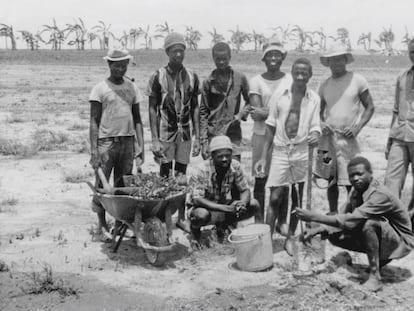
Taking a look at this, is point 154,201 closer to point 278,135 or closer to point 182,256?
point 182,256

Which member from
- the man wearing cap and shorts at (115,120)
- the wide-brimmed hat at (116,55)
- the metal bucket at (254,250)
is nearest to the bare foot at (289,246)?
the metal bucket at (254,250)

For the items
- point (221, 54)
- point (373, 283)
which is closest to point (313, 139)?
point (221, 54)

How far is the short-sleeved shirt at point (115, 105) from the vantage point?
18.9 ft

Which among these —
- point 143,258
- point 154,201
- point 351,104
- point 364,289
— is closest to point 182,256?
point 143,258

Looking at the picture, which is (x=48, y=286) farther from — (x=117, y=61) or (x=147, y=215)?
(x=117, y=61)

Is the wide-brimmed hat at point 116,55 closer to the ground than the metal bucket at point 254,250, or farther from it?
farther from it

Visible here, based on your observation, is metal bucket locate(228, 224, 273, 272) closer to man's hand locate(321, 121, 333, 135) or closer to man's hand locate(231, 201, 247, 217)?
man's hand locate(231, 201, 247, 217)

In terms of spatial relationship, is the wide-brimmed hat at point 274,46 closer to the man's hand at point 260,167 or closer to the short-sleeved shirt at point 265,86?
the short-sleeved shirt at point 265,86

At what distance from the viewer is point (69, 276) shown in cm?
520

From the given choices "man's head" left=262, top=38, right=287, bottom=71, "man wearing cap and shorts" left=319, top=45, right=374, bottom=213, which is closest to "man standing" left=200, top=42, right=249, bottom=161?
"man's head" left=262, top=38, right=287, bottom=71

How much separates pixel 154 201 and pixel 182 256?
2.85 feet

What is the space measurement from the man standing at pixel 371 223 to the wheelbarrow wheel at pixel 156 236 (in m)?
1.36

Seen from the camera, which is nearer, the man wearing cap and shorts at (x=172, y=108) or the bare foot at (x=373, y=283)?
the bare foot at (x=373, y=283)

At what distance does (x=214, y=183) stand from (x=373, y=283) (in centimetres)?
188
